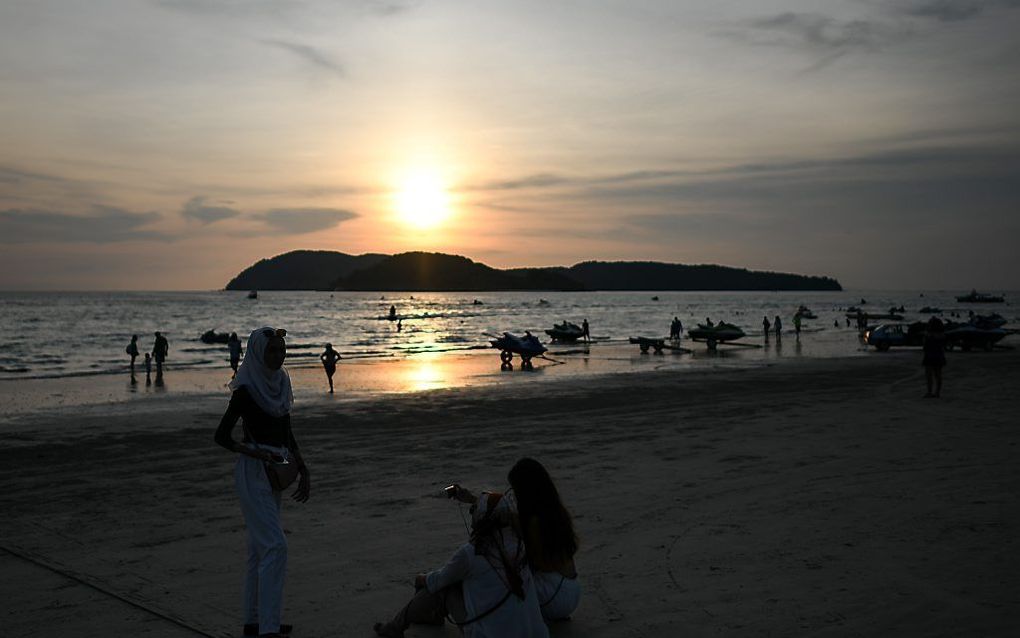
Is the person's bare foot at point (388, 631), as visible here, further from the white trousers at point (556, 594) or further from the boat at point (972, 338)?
the boat at point (972, 338)

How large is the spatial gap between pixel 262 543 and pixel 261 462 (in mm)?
533

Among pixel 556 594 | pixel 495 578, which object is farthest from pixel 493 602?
pixel 556 594

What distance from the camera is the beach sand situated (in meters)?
6.18

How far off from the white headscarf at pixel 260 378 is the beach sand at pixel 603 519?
1673 millimetres

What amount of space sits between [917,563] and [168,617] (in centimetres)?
602

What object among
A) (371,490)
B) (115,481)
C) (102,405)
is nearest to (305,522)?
(371,490)

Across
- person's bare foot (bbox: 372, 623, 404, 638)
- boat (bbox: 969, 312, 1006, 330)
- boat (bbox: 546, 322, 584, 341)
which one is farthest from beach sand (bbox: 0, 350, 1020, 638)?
boat (bbox: 546, 322, 584, 341)

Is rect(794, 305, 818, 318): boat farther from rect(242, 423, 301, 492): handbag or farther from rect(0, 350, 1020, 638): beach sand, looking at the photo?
rect(242, 423, 301, 492): handbag

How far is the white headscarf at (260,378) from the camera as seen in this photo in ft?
18.2

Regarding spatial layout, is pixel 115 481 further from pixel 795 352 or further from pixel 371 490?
pixel 795 352

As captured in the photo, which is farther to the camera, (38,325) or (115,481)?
(38,325)

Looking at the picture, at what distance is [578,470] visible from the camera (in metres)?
11.5

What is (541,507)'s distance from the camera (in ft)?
15.6

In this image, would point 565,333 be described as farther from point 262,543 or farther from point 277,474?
point 262,543
